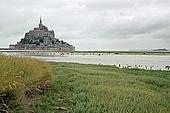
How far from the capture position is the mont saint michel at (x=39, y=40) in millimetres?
167000

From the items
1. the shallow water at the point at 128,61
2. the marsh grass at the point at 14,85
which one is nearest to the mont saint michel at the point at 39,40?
the shallow water at the point at 128,61

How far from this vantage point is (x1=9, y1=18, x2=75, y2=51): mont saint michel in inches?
6575

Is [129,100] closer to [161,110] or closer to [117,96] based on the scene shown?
[117,96]

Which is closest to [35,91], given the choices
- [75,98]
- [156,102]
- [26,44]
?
[75,98]

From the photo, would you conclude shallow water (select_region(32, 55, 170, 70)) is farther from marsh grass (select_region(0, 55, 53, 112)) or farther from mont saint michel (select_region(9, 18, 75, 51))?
mont saint michel (select_region(9, 18, 75, 51))

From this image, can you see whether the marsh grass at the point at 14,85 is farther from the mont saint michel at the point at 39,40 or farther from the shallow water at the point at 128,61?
the mont saint michel at the point at 39,40

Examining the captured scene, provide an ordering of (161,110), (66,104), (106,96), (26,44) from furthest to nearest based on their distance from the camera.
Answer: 1. (26,44)
2. (106,96)
3. (66,104)
4. (161,110)

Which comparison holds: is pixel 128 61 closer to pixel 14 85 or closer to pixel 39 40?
pixel 14 85

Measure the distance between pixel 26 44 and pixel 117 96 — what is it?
165138mm

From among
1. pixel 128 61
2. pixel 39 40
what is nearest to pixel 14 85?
pixel 128 61

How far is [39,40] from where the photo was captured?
16762 centimetres

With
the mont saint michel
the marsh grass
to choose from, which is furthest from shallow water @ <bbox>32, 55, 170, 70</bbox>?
the mont saint michel

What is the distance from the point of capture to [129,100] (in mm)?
A: 8453

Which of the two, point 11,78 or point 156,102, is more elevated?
point 11,78
